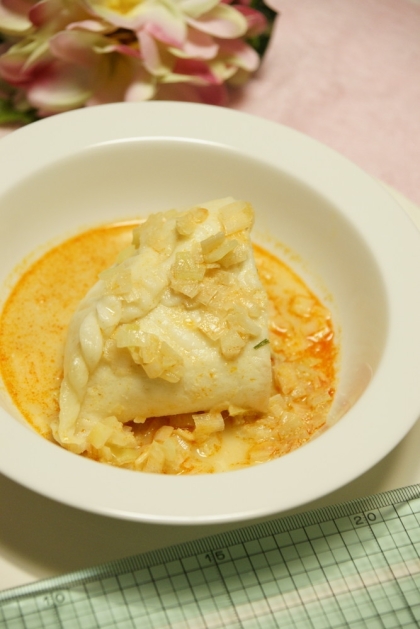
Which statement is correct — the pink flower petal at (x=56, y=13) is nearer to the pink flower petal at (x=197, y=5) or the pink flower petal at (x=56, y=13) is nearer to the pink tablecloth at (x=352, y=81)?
the pink flower petal at (x=197, y=5)

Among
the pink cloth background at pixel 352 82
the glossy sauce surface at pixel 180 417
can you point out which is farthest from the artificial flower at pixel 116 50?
the glossy sauce surface at pixel 180 417

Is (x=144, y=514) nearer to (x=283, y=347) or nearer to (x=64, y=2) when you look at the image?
(x=283, y=347)

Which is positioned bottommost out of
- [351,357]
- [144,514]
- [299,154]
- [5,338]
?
[5,338]

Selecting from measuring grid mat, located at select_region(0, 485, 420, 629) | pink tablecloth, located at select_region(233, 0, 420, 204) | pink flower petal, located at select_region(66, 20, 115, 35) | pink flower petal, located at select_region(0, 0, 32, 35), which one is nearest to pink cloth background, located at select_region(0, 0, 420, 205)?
pink tablecloth, located at select_region(233, 0, 420, 204)

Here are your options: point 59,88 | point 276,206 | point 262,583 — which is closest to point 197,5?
point 59,88

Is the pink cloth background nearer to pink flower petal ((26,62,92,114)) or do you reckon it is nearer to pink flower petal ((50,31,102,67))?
pink flower petal ((26,62,92,114))

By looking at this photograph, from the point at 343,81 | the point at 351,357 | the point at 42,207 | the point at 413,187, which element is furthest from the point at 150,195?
the point at 343,81
